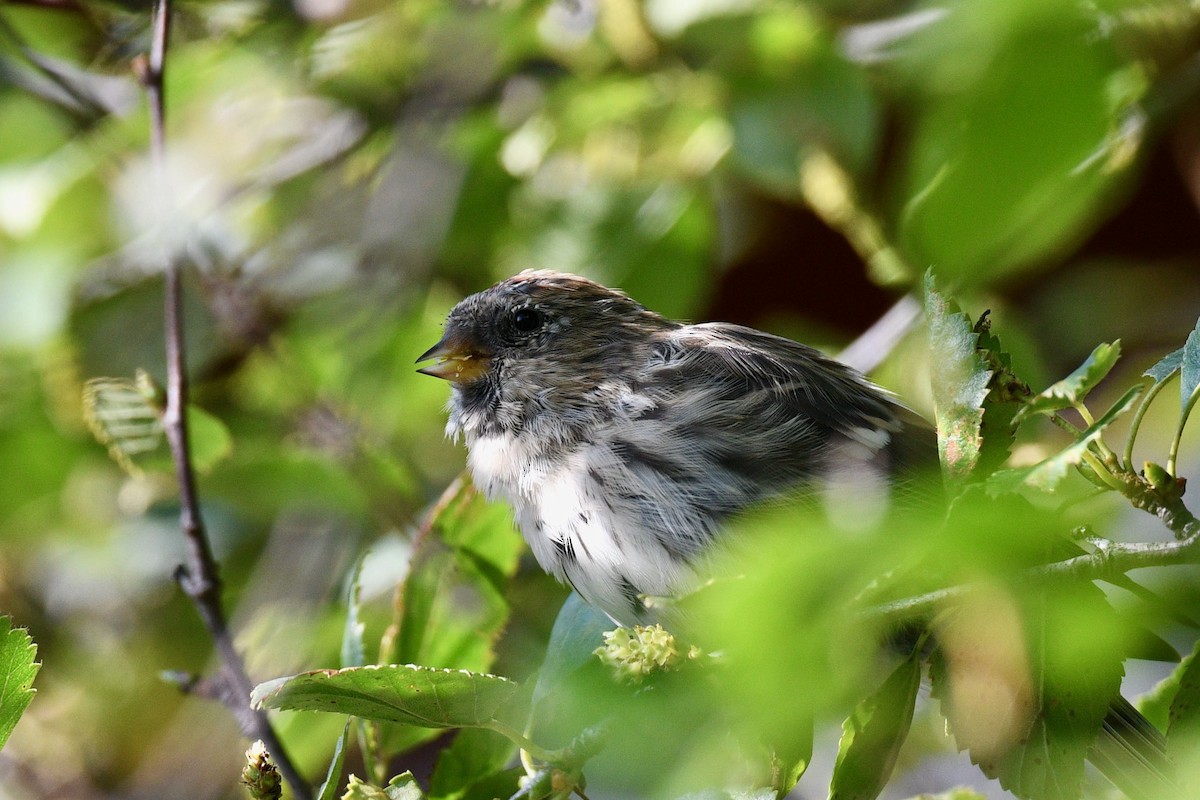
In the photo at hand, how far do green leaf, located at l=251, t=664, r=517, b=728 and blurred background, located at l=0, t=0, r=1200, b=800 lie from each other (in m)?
0.77

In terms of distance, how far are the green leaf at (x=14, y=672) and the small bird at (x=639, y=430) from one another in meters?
0.59

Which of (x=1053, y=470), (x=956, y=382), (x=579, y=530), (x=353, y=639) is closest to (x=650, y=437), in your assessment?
(x=579, y=530)

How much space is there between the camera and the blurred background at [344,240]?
1830 millimetres

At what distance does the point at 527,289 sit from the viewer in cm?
168

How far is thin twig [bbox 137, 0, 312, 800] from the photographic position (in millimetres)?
1290

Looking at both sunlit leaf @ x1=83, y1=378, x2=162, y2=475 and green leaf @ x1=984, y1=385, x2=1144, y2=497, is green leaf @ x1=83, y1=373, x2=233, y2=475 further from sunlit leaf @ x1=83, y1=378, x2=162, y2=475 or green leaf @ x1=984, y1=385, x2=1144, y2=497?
green leaf @ x1=984, y1=385, x2=1144, y2=497

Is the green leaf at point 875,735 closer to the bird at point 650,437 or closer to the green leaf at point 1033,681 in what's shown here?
the green leaf at point 1033,681

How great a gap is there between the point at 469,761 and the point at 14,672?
1.28 feet

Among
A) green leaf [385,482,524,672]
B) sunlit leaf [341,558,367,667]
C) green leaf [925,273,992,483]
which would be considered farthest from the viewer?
green leaf [385,482,524,672]

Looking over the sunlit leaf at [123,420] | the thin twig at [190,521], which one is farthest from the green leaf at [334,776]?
the sunlit leaf at [123,420]

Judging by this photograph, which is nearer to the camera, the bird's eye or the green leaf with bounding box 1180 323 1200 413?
the green leaf with bounding box 1180 323 1200 413

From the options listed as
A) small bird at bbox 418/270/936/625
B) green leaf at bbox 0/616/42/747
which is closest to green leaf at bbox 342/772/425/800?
green leaf at bbox 0/616/42/747

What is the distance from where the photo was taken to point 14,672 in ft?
2.94

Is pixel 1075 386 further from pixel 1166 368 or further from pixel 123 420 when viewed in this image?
pixel 123 420
